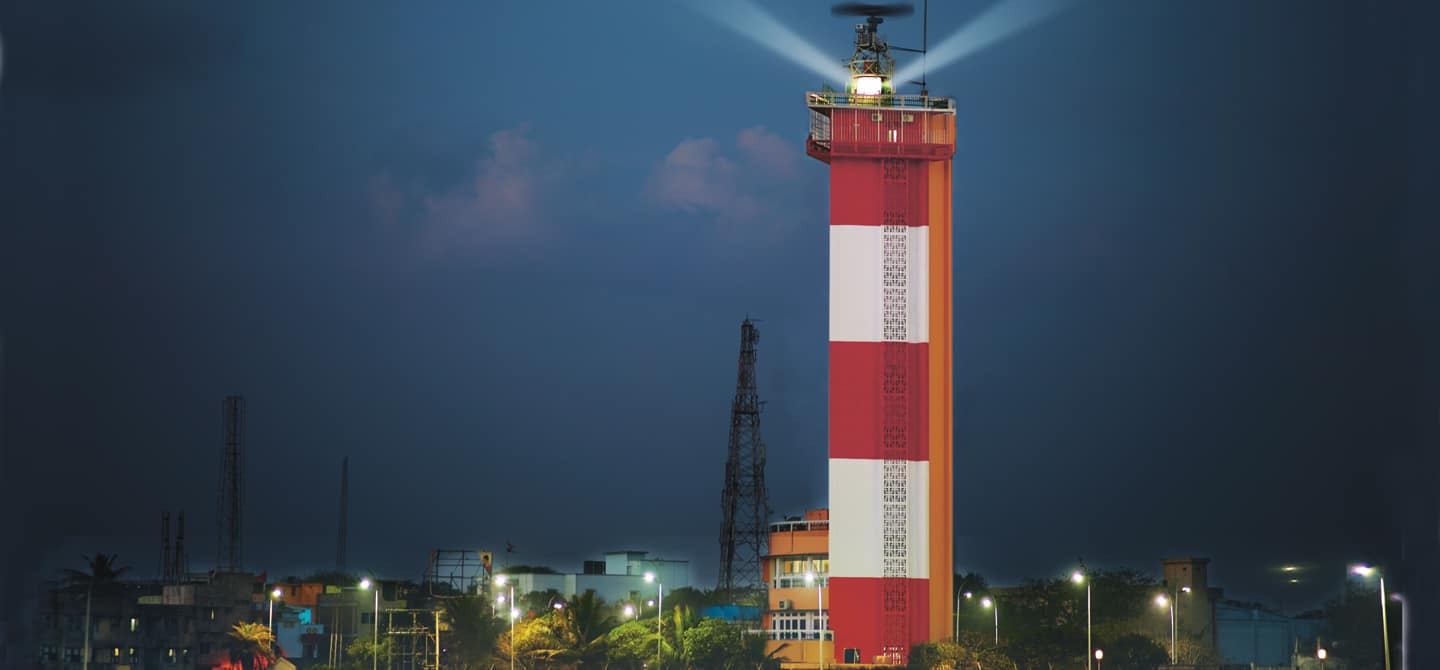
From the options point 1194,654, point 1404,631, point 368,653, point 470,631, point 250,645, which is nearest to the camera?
point 1404,631

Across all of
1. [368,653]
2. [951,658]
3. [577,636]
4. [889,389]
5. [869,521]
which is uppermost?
[889,389]

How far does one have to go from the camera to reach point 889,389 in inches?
3300

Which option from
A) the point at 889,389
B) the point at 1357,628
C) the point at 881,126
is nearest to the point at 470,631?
the point at 889,389

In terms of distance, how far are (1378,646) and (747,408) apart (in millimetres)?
48469

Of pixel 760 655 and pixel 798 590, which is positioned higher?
pixel 798 590

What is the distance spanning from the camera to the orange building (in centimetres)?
9306

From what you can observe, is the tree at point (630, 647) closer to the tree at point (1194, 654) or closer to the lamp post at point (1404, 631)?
the tree at point (1194, 654)

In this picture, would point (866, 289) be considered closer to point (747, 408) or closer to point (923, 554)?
point (923, 554)

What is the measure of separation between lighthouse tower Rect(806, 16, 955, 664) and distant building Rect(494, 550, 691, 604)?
3200cm

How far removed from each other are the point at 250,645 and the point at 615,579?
100 ft

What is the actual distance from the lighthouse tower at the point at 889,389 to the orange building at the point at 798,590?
17.0 ft

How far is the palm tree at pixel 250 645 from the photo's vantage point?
325ft

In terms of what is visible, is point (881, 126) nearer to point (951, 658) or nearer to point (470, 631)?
point (951, 658)

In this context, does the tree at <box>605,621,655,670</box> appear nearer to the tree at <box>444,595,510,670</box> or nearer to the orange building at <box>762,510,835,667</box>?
the tree at <box>444,595,510,670</box>
